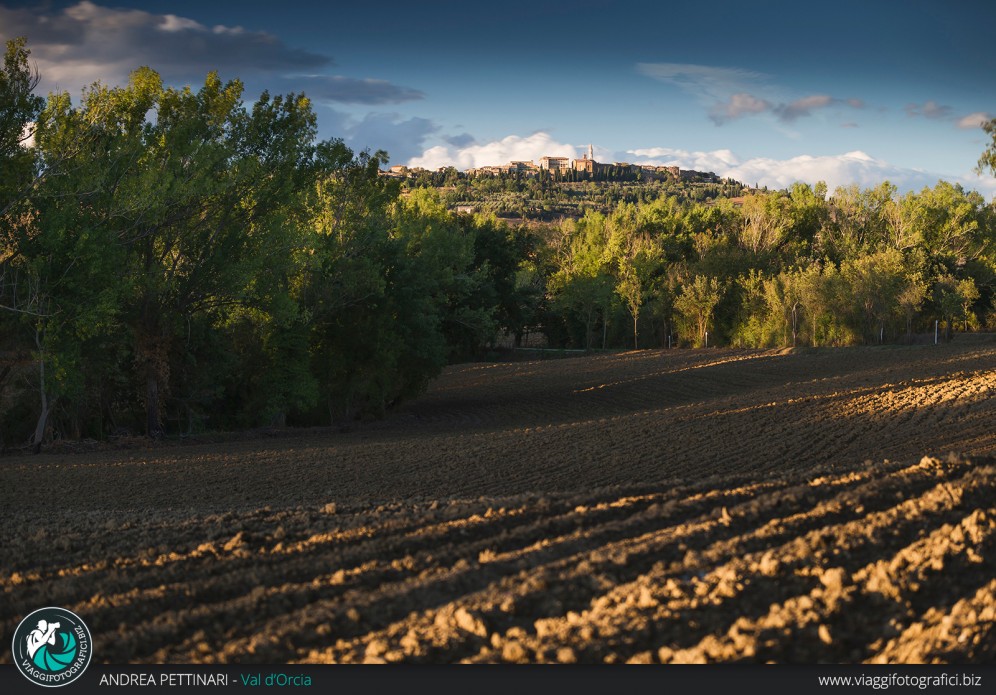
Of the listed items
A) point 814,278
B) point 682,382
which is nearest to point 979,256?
point 814,278

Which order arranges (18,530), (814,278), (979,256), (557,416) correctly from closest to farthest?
(18,530), (557,416), (814,278), (979,256)

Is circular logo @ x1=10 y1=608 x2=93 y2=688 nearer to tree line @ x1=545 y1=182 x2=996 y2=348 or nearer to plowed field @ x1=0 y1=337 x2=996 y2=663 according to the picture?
plowed field @ x1=0 y1=337 x2=996 y2=663

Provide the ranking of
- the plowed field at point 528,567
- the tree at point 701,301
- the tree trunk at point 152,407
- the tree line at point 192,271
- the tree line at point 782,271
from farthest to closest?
the tree at point 701,301, the tree line at point 782,271, the tree trunk at point 152,407, the tree line at point 192,271, the plowed field at point 528,567

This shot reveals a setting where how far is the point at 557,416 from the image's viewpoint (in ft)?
96.6

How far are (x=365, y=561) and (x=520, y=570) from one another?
133 centimetres

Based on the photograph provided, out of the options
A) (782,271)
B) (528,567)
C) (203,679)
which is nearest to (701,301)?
(782,271)

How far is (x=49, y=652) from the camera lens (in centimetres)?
480

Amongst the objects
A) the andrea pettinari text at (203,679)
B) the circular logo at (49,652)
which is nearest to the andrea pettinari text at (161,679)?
the andrea pettinari text at (203,679)

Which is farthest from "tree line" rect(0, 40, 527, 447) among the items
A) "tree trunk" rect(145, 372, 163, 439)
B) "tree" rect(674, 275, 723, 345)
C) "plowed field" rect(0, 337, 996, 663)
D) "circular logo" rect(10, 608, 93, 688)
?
"tree" rect(674, 275, 723, 345)

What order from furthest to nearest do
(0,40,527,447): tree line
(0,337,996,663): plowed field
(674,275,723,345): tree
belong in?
(674,275,723,345): tree, (0,40,527,447): tree line, (0,337,996,663): plowed field

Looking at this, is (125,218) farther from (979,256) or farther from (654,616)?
(979,256)

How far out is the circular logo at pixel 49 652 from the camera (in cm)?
478

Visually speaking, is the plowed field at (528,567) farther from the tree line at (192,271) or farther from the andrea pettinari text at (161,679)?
the tree line at (192,271)

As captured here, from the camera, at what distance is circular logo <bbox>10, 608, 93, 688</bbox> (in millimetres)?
4777
